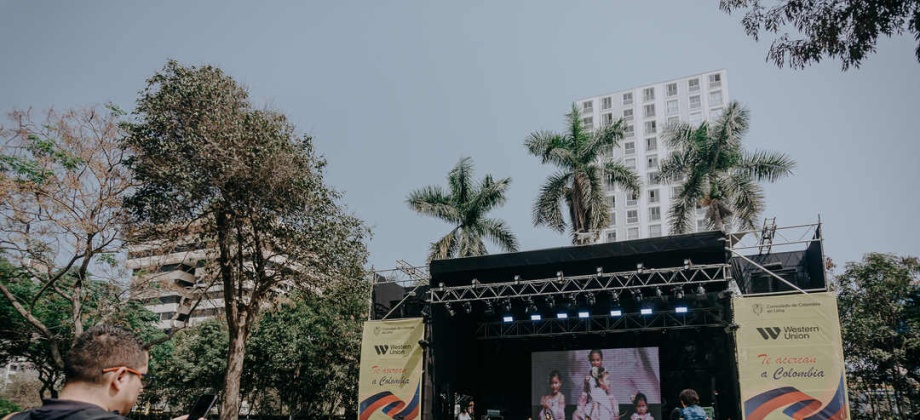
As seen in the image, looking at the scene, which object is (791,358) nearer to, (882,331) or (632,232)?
(882,331)

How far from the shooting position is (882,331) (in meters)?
17.1

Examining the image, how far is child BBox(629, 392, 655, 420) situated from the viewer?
13.9 metres

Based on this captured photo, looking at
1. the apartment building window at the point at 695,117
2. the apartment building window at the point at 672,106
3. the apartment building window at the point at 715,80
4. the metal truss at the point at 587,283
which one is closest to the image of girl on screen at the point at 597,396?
the metal truss at the point at 587,283

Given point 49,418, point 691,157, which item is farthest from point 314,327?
point 49,418

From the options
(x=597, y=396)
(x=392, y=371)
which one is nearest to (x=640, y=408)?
(x=597, y=396)

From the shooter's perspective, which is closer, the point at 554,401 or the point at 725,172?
the point at 554,401

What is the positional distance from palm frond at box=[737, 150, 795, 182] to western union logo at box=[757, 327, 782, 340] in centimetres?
899

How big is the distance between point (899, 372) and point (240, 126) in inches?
731

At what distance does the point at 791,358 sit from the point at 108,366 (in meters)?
12.5

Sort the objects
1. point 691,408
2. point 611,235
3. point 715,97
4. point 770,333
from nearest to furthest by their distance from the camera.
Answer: point 691,408, point 770,333, point 715,97, point 611,235

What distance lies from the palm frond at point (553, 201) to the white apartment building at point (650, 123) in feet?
84.8

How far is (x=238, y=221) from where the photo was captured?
45.3 feet

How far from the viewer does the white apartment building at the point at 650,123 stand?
46375 millimetres

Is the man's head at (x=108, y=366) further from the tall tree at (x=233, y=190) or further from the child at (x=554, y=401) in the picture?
the child at (x=554, y=401)
